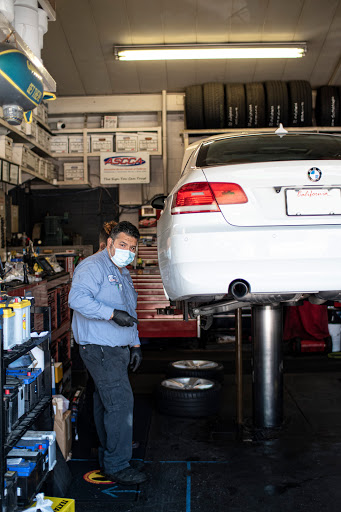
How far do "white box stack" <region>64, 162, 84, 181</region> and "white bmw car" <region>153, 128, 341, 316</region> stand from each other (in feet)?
20.9

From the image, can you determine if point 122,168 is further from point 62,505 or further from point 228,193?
point 62,505

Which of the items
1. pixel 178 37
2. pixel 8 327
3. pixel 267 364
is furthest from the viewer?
pixel 178 37

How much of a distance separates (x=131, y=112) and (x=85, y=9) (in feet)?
7.11

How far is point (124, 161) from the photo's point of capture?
8312 mm

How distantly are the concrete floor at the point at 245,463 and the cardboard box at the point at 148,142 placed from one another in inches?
191

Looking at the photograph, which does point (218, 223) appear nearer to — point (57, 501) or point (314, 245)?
point (314, 245)

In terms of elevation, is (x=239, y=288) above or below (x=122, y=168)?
below

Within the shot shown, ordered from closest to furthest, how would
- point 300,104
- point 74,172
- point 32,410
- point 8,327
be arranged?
point 8,327
point 32,410
point 300,104
point 74,172

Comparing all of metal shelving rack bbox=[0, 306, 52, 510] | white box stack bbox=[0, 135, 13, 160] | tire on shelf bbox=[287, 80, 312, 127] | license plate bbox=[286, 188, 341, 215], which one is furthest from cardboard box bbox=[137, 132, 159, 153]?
license plate bbox=[286, 188, 341, 215]

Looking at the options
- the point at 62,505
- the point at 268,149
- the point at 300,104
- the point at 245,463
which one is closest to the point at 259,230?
the point at 268,149

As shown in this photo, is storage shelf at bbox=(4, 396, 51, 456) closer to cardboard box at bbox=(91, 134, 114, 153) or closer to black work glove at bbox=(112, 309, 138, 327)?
black work glove at bbox=(112, 309, 138, 327)

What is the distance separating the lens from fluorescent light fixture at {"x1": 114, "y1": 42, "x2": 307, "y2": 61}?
7.35 meters

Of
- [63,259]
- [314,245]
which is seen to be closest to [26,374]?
[314,245]

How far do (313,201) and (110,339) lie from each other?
1425 millimetres
